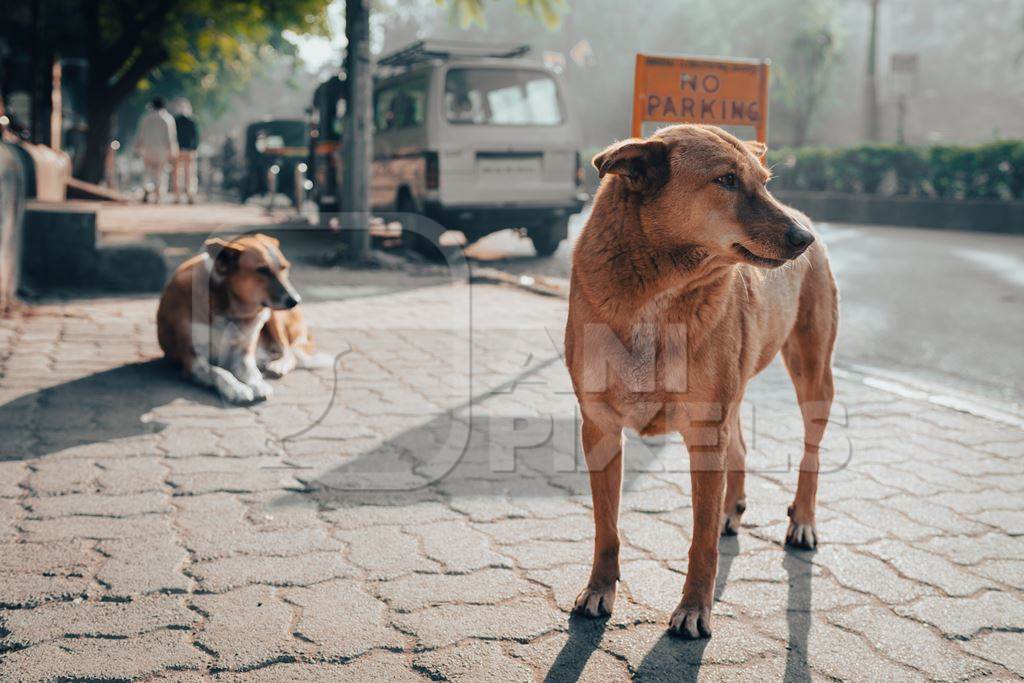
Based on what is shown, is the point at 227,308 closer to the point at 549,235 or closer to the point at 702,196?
the point at 702,196

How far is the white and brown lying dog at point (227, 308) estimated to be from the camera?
564 centimetres

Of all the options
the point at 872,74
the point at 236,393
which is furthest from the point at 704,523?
the point at 872,74

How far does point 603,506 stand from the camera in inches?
123

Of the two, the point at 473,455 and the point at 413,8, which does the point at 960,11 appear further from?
the point at 473,455

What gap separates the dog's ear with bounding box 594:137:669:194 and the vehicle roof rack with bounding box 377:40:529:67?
9617 mm

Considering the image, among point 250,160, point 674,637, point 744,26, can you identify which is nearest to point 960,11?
point 744,26

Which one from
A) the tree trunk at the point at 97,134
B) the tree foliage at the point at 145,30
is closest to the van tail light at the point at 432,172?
the tree foliage at the point at 145,30

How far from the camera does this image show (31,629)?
2744mm

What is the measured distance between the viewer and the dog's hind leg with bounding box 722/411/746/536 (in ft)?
12.3

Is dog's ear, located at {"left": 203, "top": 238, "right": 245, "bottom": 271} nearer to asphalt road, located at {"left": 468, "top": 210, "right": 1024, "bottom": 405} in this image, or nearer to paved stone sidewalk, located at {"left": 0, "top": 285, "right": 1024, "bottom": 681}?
paved stone sidewalk, located at {"left": 0, "top": 285, "right": 1024, "bottom": 681}

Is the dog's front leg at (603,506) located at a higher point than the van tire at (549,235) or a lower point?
lower

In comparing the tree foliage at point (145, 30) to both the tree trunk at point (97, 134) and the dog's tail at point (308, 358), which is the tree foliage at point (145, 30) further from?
the dog's tail at point (308, 358)

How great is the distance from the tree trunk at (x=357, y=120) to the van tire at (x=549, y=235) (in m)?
2.74

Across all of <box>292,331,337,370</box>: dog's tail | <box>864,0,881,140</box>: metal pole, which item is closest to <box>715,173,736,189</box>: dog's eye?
<box>292,331,337,370</box>: dog's tail
